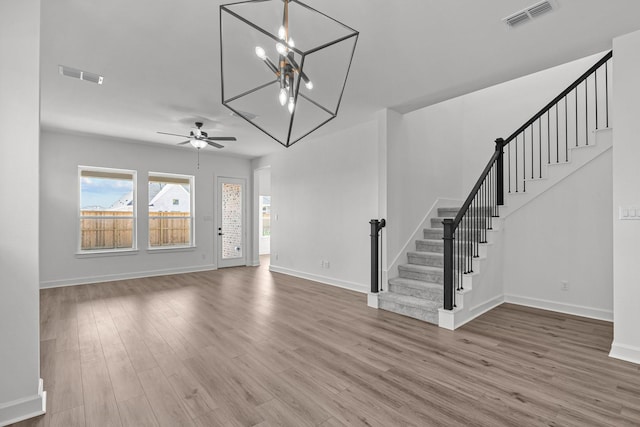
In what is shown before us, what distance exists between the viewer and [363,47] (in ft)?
9.70

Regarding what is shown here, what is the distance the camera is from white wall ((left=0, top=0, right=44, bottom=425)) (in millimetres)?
1951

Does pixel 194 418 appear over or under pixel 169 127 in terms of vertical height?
under

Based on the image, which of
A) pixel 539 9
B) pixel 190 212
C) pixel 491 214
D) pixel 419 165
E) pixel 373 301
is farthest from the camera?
pixel 190 212

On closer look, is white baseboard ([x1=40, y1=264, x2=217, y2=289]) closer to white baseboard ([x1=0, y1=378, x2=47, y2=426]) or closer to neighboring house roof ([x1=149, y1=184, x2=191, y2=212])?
neighboring house roof ([x1=149, y1=184, x2=191, y2=212])

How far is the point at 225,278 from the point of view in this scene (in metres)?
6.59

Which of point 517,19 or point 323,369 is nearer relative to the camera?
point 517,19

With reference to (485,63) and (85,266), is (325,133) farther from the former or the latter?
(85,266)

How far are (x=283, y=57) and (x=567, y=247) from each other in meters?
4.45

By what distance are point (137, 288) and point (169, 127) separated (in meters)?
2.96

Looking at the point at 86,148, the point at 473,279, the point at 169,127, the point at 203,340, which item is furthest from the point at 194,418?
the point at 86,148

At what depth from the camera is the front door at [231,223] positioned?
312 inches

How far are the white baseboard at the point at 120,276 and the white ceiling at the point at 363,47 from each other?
3.19 meters

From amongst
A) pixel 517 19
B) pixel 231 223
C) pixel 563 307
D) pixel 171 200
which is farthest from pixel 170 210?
pixel 563 307

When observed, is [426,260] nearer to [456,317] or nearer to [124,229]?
[456,317]
